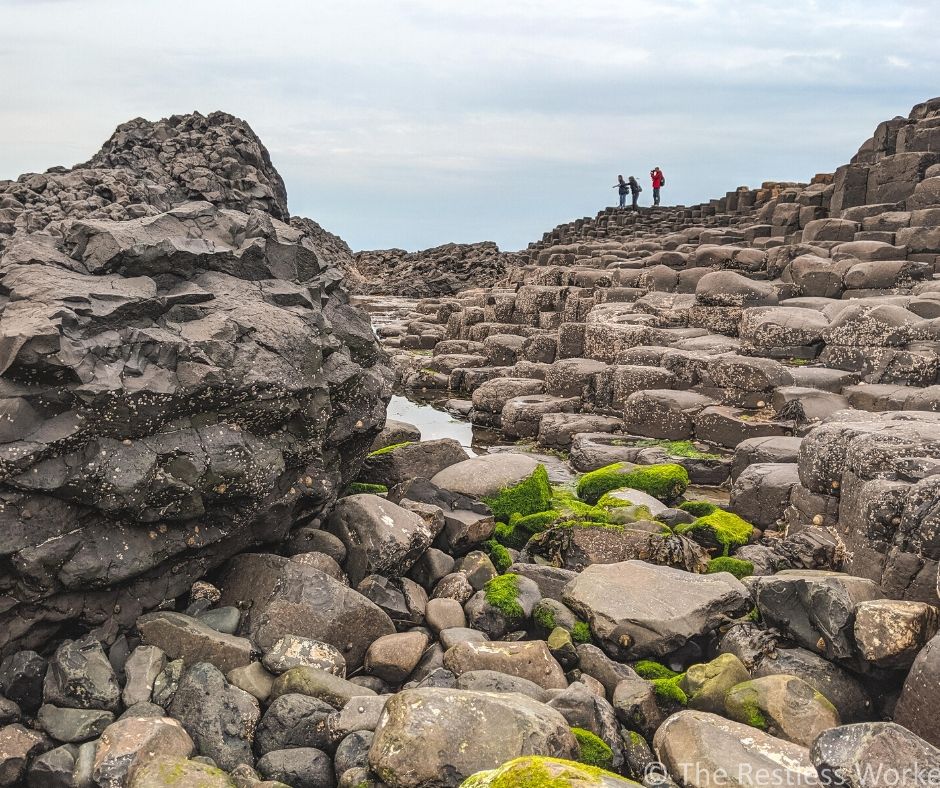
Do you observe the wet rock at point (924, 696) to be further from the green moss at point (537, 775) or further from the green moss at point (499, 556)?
the green moss at point (499, 556)

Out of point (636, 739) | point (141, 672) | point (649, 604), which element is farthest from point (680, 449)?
point (141, 672)

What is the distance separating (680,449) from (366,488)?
518cm

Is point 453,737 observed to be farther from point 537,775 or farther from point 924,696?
point 924,696

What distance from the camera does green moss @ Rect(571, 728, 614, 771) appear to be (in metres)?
4.73

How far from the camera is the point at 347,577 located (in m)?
6.83

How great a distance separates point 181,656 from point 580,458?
7921mm

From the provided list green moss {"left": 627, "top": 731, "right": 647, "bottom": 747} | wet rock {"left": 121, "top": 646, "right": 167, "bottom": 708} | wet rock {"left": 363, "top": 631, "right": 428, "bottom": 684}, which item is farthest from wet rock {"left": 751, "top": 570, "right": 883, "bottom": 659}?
wet rock {"left": 121, "top": 646, "right": 167, "bottom": 708}

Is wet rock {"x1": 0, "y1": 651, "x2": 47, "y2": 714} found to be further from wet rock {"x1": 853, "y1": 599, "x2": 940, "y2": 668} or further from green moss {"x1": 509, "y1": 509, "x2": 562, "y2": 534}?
wet rock {"x1": 853, "y1": 599, "x2": 940, "y2": 668}

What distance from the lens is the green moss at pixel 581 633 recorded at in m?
6.24

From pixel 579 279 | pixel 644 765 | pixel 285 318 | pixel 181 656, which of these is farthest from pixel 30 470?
pixel 579 279

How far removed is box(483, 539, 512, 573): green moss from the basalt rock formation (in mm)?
38185

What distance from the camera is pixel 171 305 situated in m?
6.00

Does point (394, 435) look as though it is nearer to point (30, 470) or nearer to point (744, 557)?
point (744, 557)

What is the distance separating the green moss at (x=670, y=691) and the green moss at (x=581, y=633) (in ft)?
2.47
